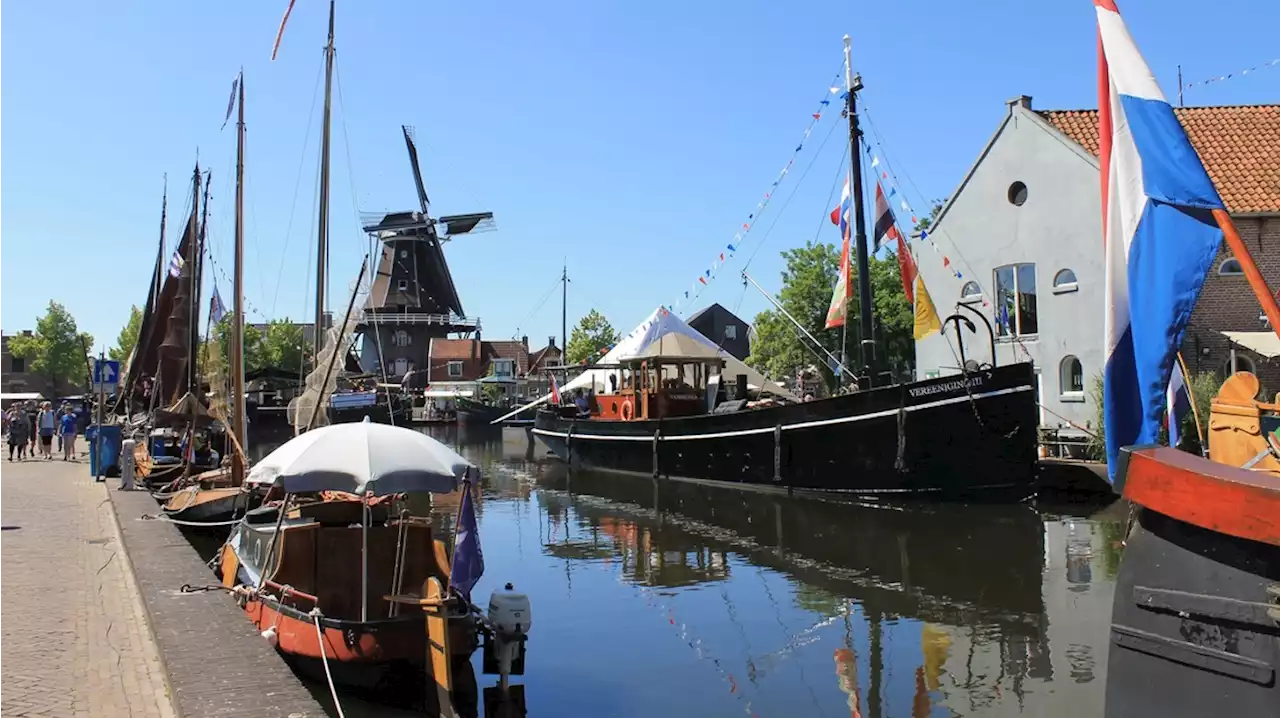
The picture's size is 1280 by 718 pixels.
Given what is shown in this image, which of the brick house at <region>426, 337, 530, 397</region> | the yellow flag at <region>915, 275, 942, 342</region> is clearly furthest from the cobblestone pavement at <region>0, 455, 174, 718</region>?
the brick house at <region>426, 337, 530, 397</region>

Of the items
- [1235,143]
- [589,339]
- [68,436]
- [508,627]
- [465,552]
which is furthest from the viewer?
[589,339]

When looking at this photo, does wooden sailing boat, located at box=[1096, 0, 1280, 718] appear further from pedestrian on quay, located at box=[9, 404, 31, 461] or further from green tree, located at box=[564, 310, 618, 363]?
green tree, located at box=[564, 310, 618, 363]

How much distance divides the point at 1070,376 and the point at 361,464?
21.3m

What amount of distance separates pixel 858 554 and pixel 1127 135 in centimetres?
1136

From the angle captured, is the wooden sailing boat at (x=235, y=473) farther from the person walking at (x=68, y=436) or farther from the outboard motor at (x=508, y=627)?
the person walking at (x=68, y=436)

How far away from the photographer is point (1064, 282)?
24.9 meters

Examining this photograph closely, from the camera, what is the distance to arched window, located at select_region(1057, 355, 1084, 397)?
24.6m

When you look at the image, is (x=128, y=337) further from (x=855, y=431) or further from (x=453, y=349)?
(x=855, y=431)

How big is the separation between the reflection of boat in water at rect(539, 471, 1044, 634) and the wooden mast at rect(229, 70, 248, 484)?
23.5 feet

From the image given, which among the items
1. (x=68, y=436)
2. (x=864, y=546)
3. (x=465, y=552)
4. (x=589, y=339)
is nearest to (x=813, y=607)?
(x=864, y=546)

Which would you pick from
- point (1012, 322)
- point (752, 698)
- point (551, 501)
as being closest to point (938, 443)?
point (1012, 322)

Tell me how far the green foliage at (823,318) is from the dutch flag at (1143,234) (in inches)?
A: 1367

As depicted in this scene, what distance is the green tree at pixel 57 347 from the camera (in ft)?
270

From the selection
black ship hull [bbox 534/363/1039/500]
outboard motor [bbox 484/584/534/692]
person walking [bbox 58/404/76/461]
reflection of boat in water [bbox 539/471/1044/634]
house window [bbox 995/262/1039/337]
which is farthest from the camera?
person walking [bbox 58/404/76/461]
